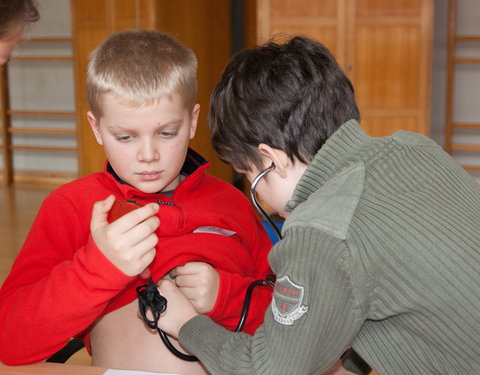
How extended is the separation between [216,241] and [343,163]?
0.41 meters

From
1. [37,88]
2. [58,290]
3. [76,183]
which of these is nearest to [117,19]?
[37,88]

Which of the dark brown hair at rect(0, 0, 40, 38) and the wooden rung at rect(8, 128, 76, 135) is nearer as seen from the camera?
the dark brown hair at rect(0, 0, 40, 38)

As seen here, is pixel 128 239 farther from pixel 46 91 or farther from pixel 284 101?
pixel 46 91

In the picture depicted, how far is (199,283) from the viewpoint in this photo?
1.24 meters

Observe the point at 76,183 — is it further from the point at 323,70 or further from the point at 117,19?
the point at 117,19

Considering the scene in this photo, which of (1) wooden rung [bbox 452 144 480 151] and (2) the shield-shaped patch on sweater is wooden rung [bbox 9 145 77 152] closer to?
(1) wooden rung [bbox 452 144 480 151]

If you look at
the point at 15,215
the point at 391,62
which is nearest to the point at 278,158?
the point at 391,62

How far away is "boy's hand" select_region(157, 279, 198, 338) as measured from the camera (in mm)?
1161

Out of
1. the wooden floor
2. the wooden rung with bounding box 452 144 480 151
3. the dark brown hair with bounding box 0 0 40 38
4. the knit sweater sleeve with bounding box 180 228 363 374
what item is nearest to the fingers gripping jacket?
the knit sweater sleeve with bounding box 180 228 363 374

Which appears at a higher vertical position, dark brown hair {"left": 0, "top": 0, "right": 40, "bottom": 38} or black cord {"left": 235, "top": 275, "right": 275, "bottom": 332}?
dark brown hair {"left": 0, "top": 0, "right": 40, "bottom": 38}

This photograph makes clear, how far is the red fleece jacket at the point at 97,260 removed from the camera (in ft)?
3.44

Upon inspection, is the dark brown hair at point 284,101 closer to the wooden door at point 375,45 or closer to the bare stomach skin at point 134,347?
the bare stomach skin at point 134,347

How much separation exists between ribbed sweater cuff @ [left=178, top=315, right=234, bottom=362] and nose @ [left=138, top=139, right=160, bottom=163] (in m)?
0.32

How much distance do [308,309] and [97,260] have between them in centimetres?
36
